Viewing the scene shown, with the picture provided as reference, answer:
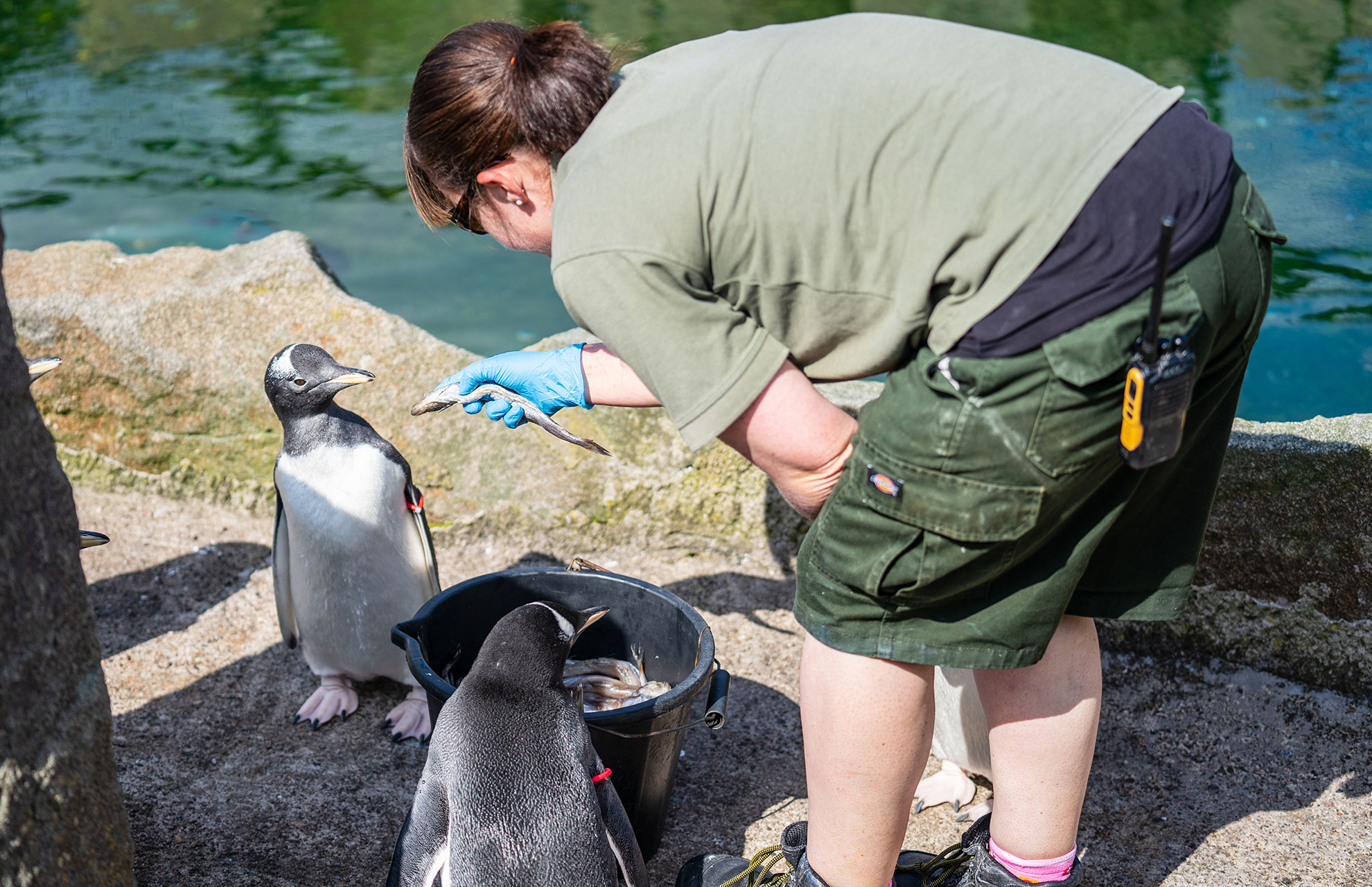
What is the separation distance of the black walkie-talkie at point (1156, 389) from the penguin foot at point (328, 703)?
6.97 feet

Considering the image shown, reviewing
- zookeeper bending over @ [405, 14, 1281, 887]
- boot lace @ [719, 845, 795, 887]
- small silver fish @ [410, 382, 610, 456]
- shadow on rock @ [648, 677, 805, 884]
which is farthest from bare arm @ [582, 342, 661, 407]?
shadow on rock @ [648, 677, 805, 884]

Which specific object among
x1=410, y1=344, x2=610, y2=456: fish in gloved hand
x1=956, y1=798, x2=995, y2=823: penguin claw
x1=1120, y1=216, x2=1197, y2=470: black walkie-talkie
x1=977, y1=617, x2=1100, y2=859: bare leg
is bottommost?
x1=956, y1=798, x2=995, y2=823: penguin claw

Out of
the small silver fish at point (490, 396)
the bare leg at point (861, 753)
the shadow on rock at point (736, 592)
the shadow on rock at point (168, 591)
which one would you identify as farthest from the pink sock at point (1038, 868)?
the shadow on rock at point (168, 591)

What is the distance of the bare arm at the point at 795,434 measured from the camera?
143 centimetres

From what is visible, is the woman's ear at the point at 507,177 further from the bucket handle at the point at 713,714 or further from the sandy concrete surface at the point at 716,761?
the sandy concrete surface at the point at 716,761

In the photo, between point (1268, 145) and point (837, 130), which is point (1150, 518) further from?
point (1268, 145)

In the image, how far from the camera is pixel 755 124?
1350mm

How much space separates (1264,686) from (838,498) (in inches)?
72.6

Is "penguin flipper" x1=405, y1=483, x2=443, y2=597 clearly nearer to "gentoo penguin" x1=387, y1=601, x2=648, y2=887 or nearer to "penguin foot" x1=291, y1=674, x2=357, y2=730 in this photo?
"penguin foot" x1=291, y1=674, x2=357, y2=730

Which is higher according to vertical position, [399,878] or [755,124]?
[755,124]

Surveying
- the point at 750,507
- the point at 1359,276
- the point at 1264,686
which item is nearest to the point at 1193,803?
the point at 1264,686

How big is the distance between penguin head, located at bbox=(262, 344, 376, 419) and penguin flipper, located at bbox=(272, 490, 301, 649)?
0.28 meters

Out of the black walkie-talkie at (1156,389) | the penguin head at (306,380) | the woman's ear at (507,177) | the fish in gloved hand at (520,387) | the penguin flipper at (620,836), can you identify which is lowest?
the penguin flipper at (620,836)

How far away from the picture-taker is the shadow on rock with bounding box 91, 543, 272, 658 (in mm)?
3137
